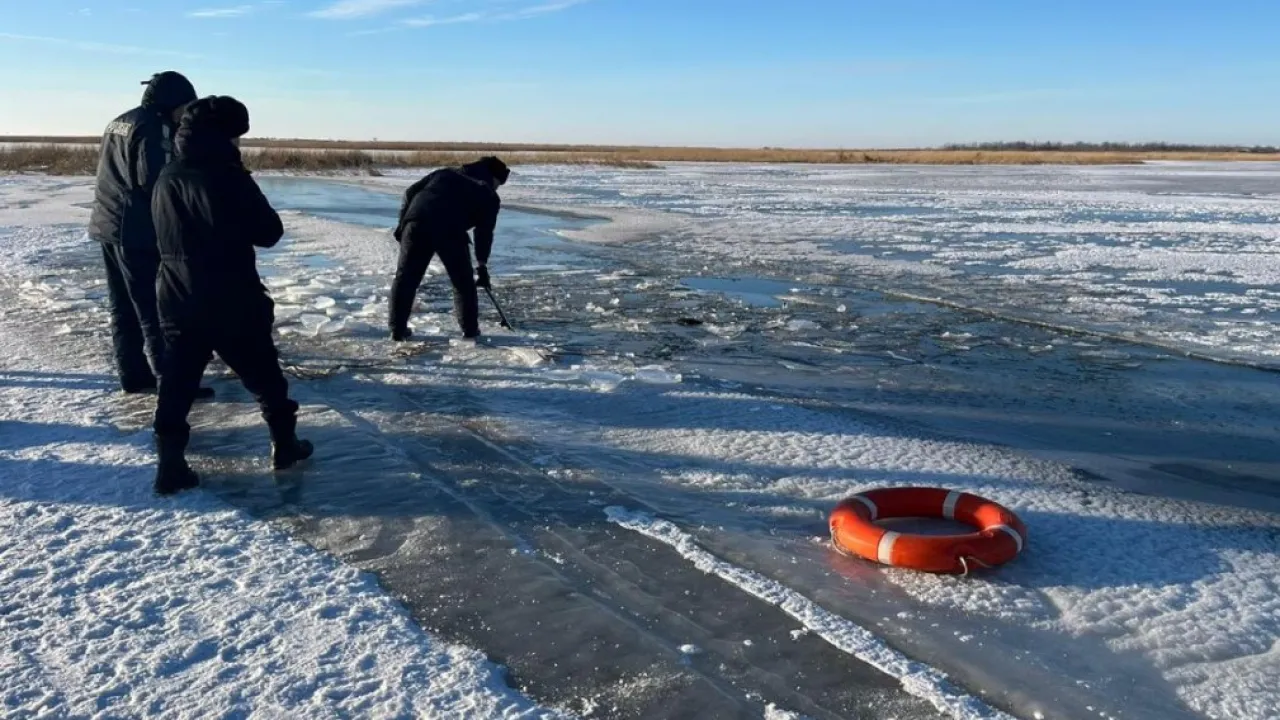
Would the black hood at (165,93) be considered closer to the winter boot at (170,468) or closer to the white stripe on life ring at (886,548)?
the winter boot at (170,468)

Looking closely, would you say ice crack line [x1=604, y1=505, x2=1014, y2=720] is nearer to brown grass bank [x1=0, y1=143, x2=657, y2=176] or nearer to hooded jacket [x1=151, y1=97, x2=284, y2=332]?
hooded jacket [x1=151, y1=97, x2=284, y2=332]

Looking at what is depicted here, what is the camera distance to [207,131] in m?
4.48

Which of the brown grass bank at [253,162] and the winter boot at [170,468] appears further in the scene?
the brown grass bank at [253,162]

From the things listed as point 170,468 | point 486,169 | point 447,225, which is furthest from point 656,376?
point 170,468

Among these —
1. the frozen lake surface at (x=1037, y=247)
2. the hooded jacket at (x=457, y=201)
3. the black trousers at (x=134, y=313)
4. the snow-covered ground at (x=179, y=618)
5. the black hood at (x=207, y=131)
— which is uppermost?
the black hood at (x=207, y=131)

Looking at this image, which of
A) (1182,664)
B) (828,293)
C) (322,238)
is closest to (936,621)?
(1182,664)

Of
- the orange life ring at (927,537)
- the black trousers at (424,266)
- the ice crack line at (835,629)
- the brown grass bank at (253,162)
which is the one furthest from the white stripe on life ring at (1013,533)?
the brown grass bank at (253,162)

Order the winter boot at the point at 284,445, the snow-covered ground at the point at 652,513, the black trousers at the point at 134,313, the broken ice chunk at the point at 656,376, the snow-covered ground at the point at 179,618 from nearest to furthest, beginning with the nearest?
the snow-covered ground at the point at 179,618
the snow-covered ground at the point at 652,513
the winter boot at the point at 284,445
the black trousers at the point at 134,313
the broken ice chunk at the point at 656,376

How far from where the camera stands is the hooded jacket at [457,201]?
25.8 feet

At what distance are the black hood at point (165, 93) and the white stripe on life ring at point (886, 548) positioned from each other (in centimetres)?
426

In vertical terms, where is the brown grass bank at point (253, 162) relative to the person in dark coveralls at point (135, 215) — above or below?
below

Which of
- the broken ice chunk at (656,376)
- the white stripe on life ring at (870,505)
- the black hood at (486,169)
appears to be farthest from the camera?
the black hood at (486,169)

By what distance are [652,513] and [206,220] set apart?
7.88 ft

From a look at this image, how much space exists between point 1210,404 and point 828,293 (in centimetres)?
483
